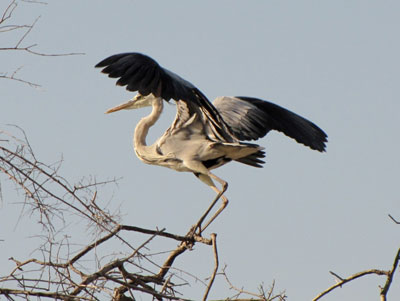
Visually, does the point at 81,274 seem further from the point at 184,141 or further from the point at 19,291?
the point at 184,141

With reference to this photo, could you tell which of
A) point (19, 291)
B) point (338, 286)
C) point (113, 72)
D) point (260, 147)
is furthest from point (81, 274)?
point (260, 147)

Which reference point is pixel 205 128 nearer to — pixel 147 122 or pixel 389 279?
pixel 147 122

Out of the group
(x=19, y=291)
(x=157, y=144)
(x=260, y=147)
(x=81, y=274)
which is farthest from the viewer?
(x=157, y=144)

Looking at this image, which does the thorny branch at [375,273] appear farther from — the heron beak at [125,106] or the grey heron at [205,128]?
the heron beak at [125,106]

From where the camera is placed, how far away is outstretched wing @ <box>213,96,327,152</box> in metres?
7.93

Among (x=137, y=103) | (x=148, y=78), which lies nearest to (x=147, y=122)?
(x=137, y=103)

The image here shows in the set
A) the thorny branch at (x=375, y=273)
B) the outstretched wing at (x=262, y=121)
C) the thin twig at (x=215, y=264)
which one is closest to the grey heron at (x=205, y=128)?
the outstretched wing at (x=262, y=121)

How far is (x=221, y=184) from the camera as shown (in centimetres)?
775

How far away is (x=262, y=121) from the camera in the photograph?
8.10 m

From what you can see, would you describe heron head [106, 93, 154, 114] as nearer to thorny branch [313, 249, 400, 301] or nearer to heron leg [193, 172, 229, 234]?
heron leg [193, 172, 229, 234]

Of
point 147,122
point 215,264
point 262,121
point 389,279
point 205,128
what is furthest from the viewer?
point 147,122

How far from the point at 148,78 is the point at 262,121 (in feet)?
6.81

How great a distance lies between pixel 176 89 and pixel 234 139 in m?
A: 1.19

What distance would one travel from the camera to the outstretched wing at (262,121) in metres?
7.93
